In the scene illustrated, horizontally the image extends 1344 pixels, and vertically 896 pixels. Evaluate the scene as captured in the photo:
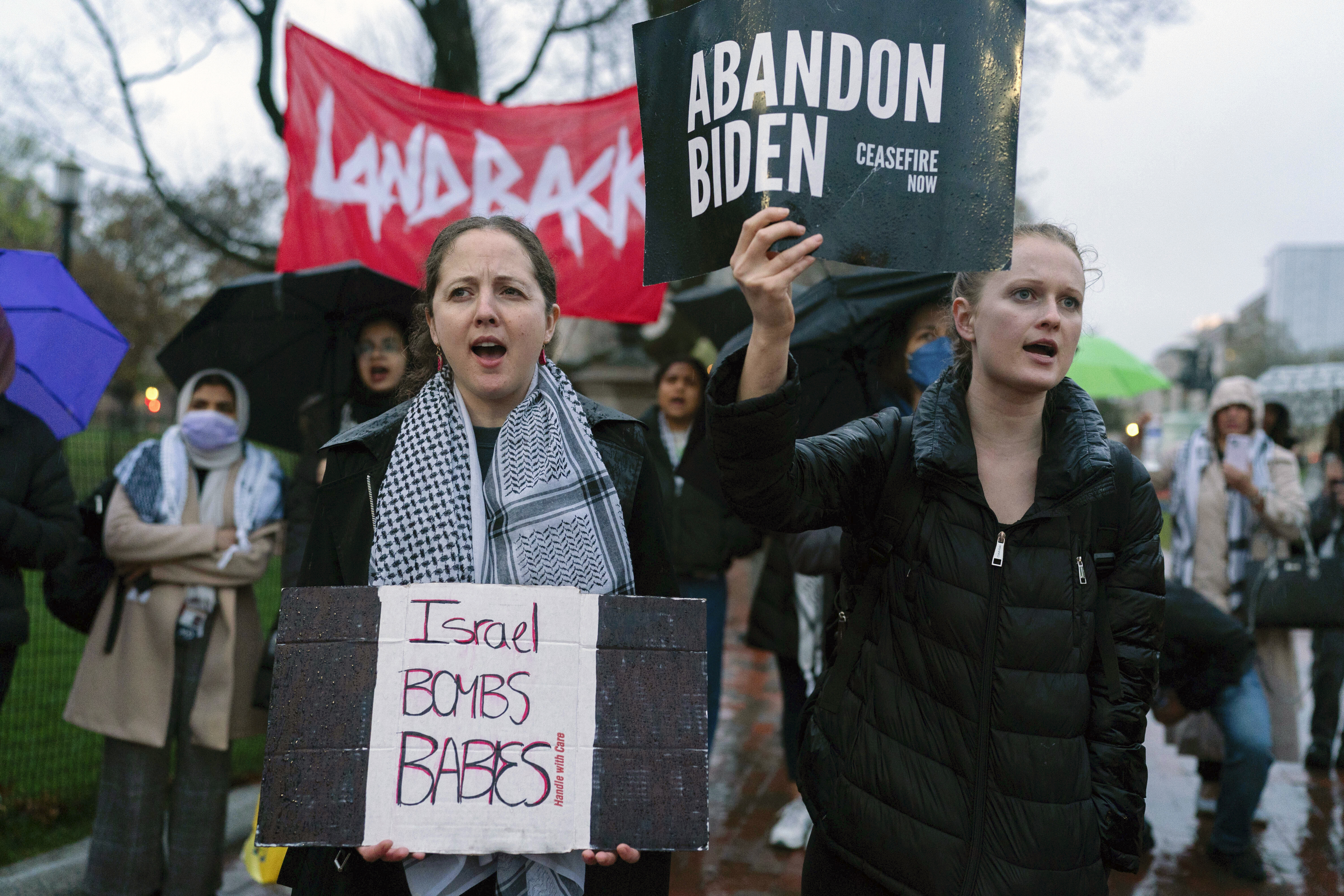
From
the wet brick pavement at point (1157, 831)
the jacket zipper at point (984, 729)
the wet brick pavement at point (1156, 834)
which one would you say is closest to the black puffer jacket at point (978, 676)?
the jacket zipper at point (984, 729)

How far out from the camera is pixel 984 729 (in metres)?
1.97

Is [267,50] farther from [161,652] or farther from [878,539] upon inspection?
[878,539]

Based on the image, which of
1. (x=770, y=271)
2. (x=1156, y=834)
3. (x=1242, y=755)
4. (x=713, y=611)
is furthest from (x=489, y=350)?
(x=1156, y=834)

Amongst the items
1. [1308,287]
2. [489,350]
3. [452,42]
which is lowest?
[489,350]

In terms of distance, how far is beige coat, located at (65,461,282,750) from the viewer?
12.9 ft

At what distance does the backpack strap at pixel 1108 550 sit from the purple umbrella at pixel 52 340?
3570 millimetres

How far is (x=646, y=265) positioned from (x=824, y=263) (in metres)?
2.82

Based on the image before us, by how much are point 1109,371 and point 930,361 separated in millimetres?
6998

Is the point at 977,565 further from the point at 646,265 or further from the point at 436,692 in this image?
the point at 436,692

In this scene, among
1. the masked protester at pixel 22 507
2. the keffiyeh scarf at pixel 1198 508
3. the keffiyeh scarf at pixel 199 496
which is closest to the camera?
the masked protester at pixel 22 507

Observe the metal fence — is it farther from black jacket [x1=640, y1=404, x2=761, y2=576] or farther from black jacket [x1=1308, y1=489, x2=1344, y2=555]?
black jacket [x1=1308, y1=489, x2=1344, y2=555]

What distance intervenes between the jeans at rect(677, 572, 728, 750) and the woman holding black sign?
2867 mm

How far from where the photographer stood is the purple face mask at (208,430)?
4.17 metres

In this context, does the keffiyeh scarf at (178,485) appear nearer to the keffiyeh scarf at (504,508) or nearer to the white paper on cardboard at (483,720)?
the keffiyeh scarf at (504,508)
